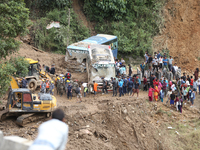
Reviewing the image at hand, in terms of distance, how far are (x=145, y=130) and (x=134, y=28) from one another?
1752cm

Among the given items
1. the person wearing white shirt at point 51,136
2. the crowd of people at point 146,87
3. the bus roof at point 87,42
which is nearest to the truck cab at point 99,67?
the crowd of people at point 146,87

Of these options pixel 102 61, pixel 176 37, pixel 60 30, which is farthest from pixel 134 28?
pixel 102 61

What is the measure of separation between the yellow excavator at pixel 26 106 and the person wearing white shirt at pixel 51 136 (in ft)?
30.8

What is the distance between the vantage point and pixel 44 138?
329 centimetres

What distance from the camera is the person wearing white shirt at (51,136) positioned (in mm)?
3207

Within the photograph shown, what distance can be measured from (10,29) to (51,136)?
10.3 metres

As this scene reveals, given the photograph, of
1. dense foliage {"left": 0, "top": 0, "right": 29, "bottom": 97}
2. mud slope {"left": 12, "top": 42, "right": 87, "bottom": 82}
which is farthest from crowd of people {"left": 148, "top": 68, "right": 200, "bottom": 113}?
dense foliage {"left": 0, "top": 0, "right": 29, "bottom": 97}

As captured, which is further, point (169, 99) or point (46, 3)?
point (46, 3)

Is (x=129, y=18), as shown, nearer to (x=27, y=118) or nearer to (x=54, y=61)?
(x=54, y=61)

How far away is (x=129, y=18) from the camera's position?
1200 inches

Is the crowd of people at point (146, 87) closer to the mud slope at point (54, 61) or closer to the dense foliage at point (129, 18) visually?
the mud slope at point (54, 61)

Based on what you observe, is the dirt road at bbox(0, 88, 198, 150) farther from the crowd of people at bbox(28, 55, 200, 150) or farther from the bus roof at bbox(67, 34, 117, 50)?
the bus roof at bbox(67, 34, 117, 50)

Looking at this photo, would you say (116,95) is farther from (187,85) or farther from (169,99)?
(187,85)

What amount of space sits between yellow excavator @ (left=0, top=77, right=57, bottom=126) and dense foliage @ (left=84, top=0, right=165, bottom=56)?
56.3 feet
